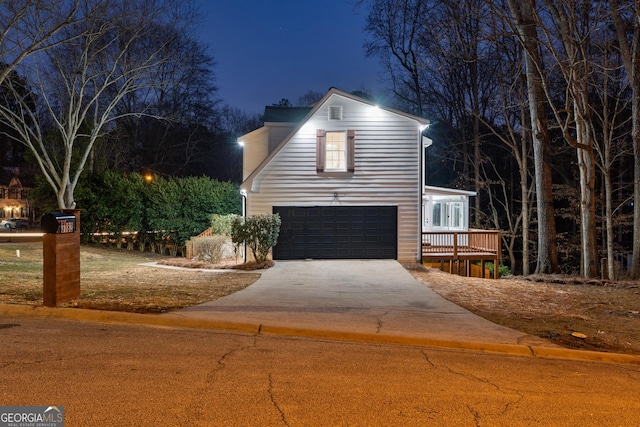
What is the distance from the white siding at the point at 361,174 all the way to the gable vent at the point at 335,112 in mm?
138

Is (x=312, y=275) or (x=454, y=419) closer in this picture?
(x=454, y=419)

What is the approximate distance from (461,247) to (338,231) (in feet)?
19.0

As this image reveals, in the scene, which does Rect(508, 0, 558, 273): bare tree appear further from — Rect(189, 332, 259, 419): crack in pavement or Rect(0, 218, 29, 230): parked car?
Rect(0, 218, 29, 230): parked car

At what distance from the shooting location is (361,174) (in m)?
18.4

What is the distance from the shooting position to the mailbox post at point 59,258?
810 cm

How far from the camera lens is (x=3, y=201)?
61.0m

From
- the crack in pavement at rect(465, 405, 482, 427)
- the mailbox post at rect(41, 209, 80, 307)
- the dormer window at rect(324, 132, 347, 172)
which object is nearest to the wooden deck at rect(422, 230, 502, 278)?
the dormer window at rect(324, 132, 347, 172)

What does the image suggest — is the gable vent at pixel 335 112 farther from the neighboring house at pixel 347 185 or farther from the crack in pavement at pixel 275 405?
the crack in pavement at pixel 275 405

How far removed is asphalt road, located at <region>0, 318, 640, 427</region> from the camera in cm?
402

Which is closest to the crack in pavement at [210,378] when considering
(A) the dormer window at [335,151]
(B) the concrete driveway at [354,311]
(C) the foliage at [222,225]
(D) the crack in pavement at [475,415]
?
(B) the concrete driveway at [354,311]

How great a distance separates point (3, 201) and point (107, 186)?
46.0 m

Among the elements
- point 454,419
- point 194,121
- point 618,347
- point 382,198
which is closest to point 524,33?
point 382,198

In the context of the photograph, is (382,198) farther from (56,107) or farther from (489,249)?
(56,107)

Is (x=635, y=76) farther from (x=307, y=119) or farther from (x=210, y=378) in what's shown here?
(x=210, y=378)
